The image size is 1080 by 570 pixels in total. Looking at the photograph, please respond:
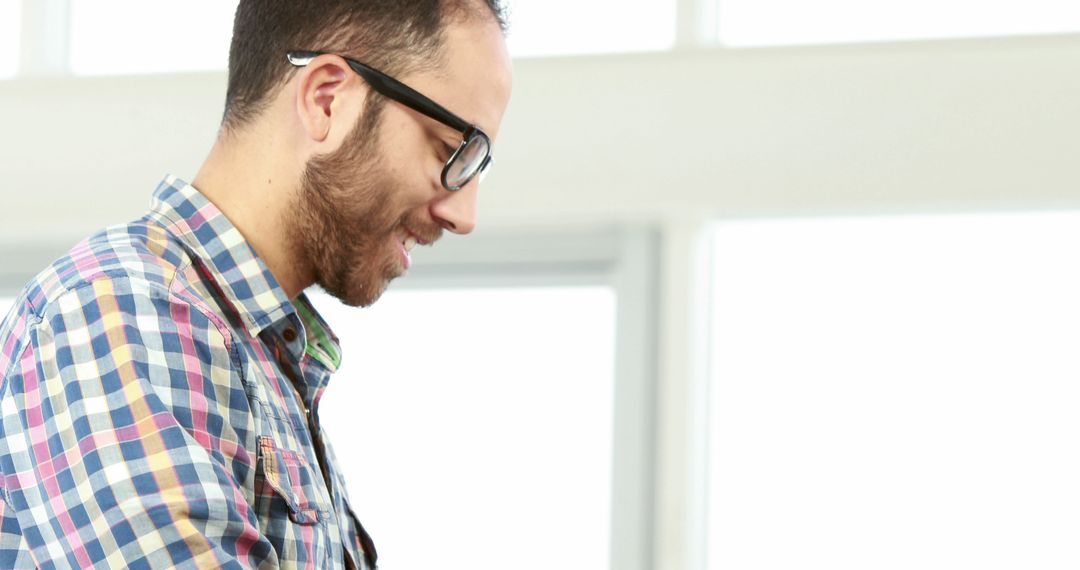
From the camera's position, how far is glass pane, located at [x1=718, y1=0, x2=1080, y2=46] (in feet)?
9.73

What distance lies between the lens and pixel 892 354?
2.89 metres

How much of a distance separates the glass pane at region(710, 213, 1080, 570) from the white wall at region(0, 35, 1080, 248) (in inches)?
4.1

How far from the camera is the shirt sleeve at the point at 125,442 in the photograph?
3.10 feet

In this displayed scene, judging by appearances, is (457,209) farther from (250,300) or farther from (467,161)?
(250,300)

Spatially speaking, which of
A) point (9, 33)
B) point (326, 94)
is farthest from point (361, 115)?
point (9, 33)

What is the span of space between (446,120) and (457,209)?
9cm

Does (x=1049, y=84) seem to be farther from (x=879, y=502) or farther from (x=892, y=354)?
(x=879, y=502)

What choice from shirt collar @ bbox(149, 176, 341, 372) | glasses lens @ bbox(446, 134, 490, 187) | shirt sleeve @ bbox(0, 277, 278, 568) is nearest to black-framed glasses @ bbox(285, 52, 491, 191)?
glasses lens @ bbox(446, 134, 490, 187)

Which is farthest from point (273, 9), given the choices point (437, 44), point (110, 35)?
point (110, 35)

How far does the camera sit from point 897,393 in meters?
2.88

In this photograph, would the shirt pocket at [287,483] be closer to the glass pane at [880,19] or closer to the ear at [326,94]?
the ear at [326,94]

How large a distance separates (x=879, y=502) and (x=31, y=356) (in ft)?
7.00

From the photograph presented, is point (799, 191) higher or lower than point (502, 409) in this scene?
higher

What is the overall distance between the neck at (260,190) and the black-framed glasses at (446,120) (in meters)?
0.08
